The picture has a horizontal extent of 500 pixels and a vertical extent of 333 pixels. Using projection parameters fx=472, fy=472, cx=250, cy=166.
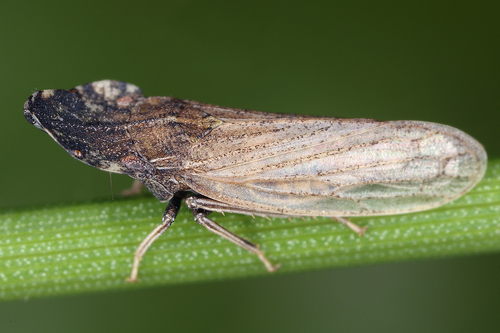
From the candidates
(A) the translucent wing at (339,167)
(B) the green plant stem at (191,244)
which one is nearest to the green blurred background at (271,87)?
(B) the green plant stem at (191,244)

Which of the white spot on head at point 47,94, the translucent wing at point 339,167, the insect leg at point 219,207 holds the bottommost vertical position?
the insect leg at point 219,207

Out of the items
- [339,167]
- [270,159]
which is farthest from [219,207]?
[339,167]

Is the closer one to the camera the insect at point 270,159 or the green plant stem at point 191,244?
the green plant stem at point 191,244

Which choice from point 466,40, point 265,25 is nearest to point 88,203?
point 265,25

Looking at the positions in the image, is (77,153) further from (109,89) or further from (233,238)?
(233,238)

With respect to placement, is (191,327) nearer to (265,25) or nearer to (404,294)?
(404,294)

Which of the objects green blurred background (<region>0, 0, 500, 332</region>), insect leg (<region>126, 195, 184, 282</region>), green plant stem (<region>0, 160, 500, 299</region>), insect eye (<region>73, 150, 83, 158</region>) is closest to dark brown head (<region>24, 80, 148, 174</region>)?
insect eye (<region>73, 150, 83, 158</region>)

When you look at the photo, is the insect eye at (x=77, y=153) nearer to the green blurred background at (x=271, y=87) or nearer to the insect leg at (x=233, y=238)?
the insect leg at (x=233, y=238)

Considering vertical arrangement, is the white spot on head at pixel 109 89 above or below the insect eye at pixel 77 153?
above
